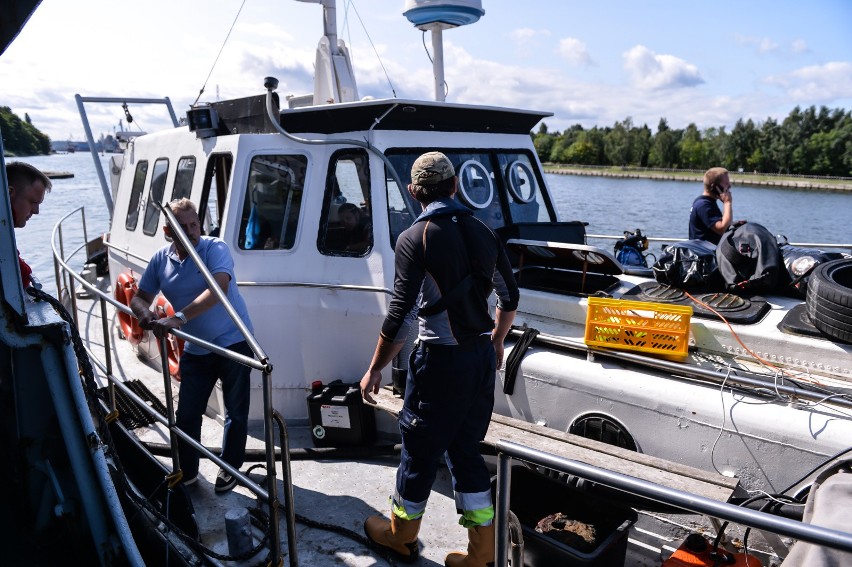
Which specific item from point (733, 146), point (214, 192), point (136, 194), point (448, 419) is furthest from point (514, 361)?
point (733, 146)

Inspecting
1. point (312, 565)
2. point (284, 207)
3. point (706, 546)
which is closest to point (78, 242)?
point (284, 207)

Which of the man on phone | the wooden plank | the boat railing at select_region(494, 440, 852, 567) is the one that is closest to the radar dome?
the man on phone

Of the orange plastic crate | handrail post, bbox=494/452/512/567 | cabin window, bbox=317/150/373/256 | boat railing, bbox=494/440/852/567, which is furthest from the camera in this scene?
cabin window, bbox=317/150/373/256

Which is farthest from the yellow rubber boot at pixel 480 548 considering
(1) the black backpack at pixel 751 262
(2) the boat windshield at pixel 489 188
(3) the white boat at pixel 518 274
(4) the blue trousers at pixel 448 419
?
(1) the black backpack at pixel 751 262

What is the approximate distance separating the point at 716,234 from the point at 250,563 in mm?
3940

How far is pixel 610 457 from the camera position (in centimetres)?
300

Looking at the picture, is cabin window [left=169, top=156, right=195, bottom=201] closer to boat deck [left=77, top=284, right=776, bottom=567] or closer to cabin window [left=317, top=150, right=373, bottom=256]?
cabin window [left=317, top=150, right=373, bottom=256]

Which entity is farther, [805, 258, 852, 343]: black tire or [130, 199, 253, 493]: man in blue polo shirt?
[130, 199, 253, 493]: man in blue polo shirt

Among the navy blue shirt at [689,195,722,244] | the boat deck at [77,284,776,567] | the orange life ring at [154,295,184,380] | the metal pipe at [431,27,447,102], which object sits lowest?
the boat deck at [77,284,776,567]

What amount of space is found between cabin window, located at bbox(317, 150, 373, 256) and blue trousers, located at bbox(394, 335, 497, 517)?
1.68m

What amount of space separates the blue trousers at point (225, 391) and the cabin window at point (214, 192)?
56.4 inches

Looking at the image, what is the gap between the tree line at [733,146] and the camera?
63600 millimetres

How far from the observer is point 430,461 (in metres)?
2.78

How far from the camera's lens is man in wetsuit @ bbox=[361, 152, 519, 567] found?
266 cm
